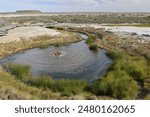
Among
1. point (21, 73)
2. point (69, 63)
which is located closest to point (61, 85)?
point (21, 73)

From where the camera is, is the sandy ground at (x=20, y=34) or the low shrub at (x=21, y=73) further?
the sandy ground at (x=20, y=34)

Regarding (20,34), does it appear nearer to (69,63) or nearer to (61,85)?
(69,63)

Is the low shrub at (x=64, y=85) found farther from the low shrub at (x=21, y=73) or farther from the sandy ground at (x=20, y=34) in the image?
the sandy ground at (x=20, y=34)

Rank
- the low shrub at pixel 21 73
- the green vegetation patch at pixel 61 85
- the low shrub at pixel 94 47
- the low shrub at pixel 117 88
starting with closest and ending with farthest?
the low shrub at pixel 117 88 → the green vegetation patch at pixel 61 85 → the low shrub at pixel 21 73 → the low shrub at pixel 94 47

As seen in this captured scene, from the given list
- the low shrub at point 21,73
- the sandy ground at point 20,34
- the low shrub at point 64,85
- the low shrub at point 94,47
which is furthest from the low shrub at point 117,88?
the sandy ground at point 20,34

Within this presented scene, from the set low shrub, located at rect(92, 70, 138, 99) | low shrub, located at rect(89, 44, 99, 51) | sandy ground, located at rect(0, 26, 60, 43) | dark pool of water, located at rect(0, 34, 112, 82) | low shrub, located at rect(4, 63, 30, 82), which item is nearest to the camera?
low shrub, located at rect(92, 70, 138, 99)

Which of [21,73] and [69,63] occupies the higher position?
[21,73]

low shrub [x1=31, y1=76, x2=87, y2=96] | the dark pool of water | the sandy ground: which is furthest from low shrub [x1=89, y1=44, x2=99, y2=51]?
low shrub [x1=31, y1=76, x2=87, y2=96]

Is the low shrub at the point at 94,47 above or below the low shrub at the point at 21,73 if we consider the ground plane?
below

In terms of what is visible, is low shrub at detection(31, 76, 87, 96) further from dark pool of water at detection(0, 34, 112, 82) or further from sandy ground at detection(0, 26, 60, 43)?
sandy ground at detection(0, 26, 60, 43)

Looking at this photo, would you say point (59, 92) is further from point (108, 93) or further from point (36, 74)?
point (36, 74)
